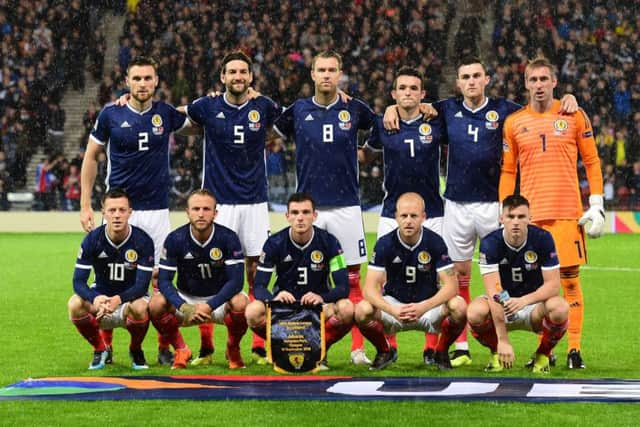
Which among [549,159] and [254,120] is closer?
[549,159]

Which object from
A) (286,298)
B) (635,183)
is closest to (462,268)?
(286,298)

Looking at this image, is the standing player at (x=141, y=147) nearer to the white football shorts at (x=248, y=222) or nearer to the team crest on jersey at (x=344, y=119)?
the white football shorts at (x=248, y=222)

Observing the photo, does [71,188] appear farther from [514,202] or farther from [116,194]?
[514,202]

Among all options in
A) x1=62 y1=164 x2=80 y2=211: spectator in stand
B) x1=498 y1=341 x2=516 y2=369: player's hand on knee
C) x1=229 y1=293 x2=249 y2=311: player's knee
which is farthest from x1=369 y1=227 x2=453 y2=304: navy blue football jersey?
x1=62 y1=164 x2=80 y2=211: spectator in stand

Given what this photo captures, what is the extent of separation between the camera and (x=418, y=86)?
734 cm

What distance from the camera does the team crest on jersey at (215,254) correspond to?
7062 mm

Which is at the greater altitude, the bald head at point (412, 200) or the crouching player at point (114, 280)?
the bald head at point (412, 200)

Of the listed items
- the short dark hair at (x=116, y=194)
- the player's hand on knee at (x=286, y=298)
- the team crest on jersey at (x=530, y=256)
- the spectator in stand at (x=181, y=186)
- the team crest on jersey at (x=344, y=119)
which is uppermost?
the spectator in stand at (x=181, y=186)

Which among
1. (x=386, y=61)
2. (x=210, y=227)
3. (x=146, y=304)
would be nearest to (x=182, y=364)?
(x=146, y=304)

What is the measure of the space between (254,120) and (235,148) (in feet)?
0.79

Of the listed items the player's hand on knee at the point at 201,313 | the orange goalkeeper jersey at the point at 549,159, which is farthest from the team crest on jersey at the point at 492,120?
the player's hand on knee at the point at 201,313

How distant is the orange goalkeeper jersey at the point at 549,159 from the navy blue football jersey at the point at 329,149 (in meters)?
1.05

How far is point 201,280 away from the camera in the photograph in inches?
281

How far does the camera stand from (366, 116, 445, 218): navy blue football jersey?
741 cm
